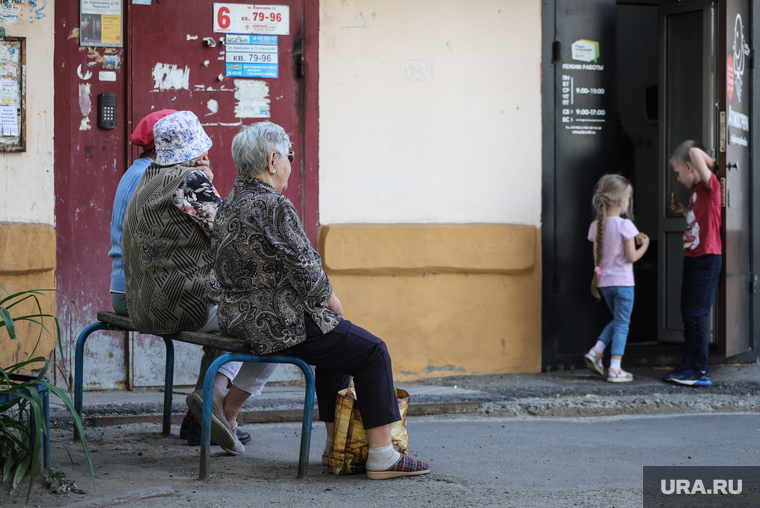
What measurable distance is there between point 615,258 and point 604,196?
452mm

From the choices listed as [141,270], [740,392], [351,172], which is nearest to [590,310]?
[740,392]

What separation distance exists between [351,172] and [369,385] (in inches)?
106

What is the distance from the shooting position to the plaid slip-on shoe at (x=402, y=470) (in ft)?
11.7

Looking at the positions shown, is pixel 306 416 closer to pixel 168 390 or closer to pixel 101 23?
pixel 168 390

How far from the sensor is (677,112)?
24.5 feet

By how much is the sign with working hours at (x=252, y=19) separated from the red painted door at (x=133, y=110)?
5cm

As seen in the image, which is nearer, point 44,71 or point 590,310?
point 44,71

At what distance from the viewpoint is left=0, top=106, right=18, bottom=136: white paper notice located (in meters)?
5.33

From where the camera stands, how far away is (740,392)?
5.87 m

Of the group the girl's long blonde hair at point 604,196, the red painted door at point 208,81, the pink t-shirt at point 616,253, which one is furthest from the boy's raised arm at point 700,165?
the red painted door at point 208,81

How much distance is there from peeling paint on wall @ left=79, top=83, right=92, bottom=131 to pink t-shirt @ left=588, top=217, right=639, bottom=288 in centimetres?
362

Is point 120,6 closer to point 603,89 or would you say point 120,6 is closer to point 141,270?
point 141,270

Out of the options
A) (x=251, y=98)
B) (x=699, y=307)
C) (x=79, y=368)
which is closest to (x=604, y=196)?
(x=699, y=307)

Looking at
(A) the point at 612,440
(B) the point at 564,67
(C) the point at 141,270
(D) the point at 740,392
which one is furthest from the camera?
(B) the point at 564,67
